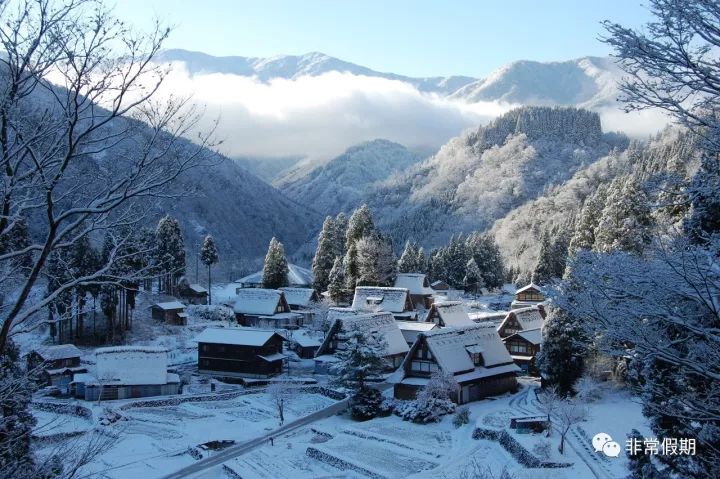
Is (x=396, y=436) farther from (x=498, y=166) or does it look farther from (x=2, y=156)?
(x=498, y=166)

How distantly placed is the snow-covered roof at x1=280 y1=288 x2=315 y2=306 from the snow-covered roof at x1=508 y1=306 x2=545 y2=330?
20.0 metres

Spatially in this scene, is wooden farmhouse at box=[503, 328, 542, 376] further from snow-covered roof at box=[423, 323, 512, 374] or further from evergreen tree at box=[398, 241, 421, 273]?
evergreen tree at box=[398, 241, 421, 273]

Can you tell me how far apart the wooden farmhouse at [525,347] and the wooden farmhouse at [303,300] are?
19.8m

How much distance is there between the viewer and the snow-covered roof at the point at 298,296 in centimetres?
5675

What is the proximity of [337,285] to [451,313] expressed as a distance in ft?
44.6

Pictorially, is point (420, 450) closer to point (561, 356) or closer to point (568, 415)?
point (568, 415)

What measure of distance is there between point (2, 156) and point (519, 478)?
63.7ft

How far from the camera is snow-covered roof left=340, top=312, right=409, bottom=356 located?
38.1 metres

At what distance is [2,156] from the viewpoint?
6980 mm

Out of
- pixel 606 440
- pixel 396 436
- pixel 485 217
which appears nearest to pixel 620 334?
pixel 606 440

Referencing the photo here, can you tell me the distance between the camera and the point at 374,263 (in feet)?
189

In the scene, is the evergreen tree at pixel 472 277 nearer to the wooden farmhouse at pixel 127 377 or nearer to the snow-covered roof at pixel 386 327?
the snow-covered roof at pixel 386 327

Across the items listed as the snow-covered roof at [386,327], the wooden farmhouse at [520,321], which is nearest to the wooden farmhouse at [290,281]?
the snow-covered roof at [386,327]

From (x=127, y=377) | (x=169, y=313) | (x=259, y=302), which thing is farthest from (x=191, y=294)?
(x=127, y=377)
